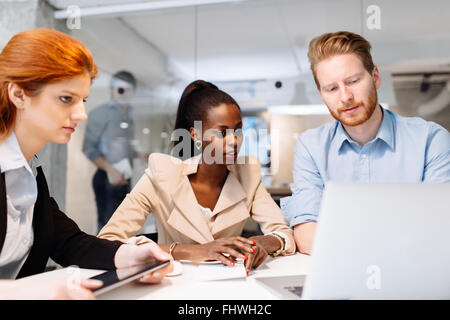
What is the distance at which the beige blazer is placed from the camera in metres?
1.56

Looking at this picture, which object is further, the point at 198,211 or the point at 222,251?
the point at 198,211

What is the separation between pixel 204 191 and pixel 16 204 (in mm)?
863

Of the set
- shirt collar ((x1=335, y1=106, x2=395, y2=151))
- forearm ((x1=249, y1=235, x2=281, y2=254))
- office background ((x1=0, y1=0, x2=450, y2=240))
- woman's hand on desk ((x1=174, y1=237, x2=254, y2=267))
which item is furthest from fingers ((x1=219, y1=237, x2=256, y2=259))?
office background ((x1=0, y1=0, x2=450, y2=240))

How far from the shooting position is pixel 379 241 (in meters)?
0.60

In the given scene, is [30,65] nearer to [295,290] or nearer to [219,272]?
[219,272]

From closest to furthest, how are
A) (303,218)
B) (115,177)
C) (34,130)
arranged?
(34,130), (303,218), (115,177)

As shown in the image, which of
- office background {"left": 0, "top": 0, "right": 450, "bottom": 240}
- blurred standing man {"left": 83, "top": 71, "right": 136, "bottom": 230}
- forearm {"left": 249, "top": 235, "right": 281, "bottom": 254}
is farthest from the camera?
blurred standing man {"left": 83, "top": 71, "right": 136, "bottom": 230}

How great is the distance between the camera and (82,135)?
407 centimetres

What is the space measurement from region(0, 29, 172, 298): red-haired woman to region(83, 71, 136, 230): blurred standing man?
291 centimetres

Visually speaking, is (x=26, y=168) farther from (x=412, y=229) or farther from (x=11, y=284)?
(x=412, y=229)

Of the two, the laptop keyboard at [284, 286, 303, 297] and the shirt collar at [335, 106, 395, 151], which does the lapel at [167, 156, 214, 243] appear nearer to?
the shirt collar at [335, 106, 395, 151]

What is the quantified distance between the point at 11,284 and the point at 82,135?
357cm

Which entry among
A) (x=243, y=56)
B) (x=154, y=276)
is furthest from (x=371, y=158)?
(x=243, y=56)

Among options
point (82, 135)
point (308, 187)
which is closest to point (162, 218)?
point (308, 187)
